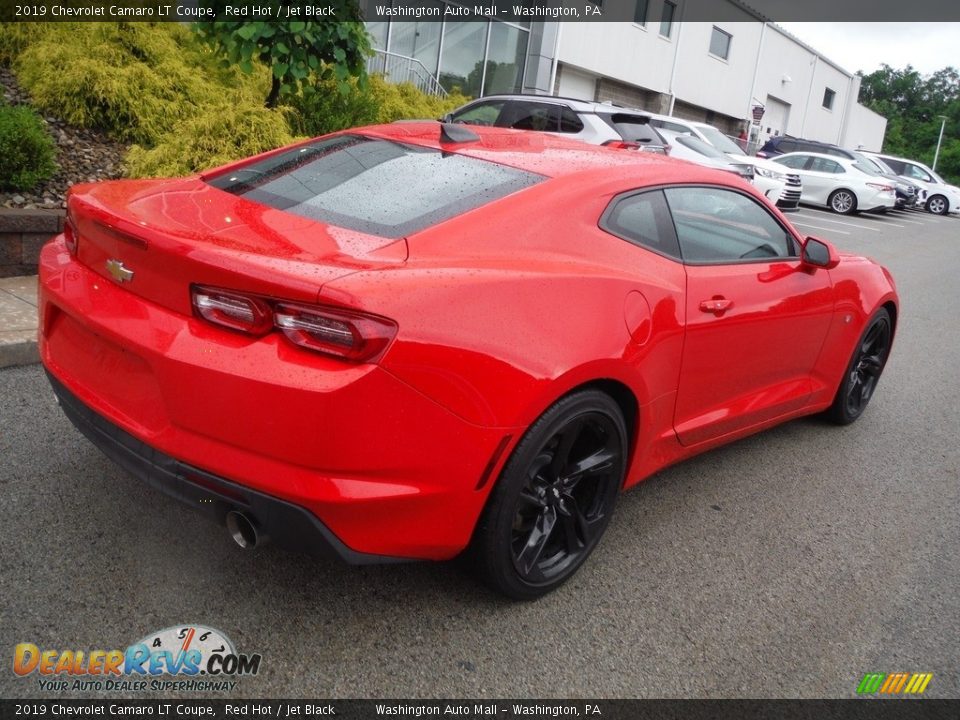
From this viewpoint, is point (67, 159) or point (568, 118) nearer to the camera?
point (67, 159)

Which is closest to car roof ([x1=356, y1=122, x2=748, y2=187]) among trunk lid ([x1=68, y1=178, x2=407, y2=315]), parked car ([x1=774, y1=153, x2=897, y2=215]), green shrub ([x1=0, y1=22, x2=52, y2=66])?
trunk lid ([x1=68, y1=178, x2=407, y2=315])

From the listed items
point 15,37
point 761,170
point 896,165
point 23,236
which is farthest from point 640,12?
point 23,236

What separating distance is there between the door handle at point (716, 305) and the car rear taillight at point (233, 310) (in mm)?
1790

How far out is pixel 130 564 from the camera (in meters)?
2.92

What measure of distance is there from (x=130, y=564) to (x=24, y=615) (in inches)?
15.2

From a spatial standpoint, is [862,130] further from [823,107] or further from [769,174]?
[769,174]

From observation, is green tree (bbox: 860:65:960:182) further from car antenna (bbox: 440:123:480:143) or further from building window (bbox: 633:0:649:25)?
car antenna (bbox: 440:123:480:143)

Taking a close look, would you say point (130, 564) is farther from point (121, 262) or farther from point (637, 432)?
point (637, 432)

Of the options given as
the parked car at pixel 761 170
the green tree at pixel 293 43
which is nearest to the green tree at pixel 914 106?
the parked car at pixel 761 170

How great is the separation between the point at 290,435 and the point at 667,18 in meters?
30.0

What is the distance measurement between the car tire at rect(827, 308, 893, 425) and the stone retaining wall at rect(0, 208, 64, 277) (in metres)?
4.89

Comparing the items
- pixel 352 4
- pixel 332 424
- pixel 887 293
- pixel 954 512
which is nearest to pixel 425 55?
pixel 352 4

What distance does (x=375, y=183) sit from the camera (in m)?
3.13

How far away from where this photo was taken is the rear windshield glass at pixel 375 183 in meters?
2.88
